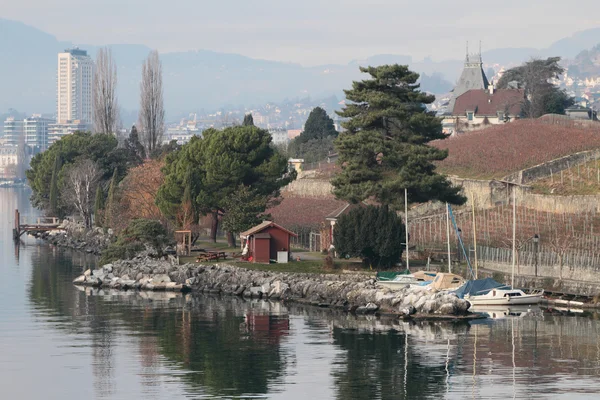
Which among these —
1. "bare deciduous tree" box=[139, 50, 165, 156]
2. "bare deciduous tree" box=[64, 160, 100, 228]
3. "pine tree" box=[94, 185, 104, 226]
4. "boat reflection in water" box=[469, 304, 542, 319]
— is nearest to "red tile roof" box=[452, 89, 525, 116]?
"bare deciduous tree" box=[139, 50, 165, 156]

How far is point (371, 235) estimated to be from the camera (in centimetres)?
6619

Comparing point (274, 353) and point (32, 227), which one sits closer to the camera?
point (274, 353)

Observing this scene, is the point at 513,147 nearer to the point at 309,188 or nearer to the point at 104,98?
the point at 309,188

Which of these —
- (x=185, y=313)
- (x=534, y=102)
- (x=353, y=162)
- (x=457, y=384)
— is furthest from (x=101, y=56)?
(x=457, y=384)

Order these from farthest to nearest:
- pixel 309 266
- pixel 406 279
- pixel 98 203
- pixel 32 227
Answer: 1. pixel 32 227
2. pixel 98 203
3. pixel 309 266
4. pixel 406 279

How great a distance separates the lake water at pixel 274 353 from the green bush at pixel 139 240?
13587 mm

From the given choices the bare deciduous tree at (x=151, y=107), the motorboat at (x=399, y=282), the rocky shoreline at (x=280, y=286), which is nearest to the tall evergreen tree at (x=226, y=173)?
the rocky shoreline at (x=280, y=286)

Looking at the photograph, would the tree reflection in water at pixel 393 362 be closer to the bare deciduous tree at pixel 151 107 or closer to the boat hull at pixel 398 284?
the boat hull at pixel 398 284

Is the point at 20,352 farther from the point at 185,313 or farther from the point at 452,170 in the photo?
the point at 452,170

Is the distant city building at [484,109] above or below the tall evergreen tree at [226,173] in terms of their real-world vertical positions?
above

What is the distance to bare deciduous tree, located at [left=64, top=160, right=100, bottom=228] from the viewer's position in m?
111

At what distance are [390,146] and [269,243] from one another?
30.6 ft

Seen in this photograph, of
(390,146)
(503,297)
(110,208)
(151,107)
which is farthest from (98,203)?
(503,297)

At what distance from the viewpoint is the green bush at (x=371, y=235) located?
6612 centimetres
